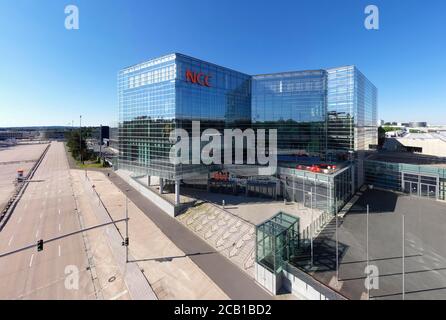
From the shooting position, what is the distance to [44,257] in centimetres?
2225

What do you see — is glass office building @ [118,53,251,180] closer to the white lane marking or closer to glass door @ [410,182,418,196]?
the white lane marking

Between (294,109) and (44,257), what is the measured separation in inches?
1727

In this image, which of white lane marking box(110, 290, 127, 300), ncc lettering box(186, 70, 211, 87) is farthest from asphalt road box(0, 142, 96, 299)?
ncc lettering box(186, 70, 211, 87)

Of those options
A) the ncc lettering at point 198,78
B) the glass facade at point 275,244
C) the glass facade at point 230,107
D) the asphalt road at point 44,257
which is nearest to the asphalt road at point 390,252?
the glass facade at point 275,244

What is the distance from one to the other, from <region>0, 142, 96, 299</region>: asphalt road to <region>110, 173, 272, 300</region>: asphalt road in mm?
8204

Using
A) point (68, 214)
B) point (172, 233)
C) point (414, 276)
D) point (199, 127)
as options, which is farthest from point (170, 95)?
point (414, 276)

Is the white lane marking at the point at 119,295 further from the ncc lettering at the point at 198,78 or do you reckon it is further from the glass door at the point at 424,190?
the glass door at the point at 424,190

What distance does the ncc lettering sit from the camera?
112 ft

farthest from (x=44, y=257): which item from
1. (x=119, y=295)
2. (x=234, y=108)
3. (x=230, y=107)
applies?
(x=234, y=108)

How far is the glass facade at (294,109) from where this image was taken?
4525cm

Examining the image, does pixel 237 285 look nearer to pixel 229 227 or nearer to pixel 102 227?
pixel 229 227

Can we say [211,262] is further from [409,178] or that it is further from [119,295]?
[409,178]

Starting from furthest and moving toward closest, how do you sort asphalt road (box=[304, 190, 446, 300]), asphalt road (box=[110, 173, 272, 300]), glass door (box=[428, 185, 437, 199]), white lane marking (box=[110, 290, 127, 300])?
glass door (box=[428, 185, 437, 199]), asphalt road (box=[110, 173, 272, 300]), white lane marking (box=[110, 290, 127, 300]), asphalt road (box=[304, 190, 446, 300])

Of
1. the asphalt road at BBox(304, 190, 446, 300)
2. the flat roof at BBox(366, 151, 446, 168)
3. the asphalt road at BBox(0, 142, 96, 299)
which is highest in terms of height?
the flat roof at BBox(366, 151, 446, 168)
